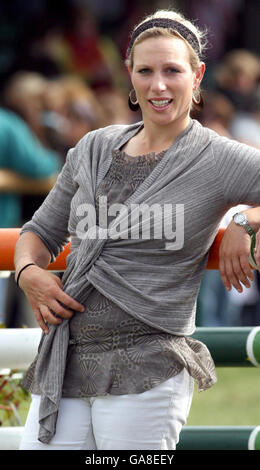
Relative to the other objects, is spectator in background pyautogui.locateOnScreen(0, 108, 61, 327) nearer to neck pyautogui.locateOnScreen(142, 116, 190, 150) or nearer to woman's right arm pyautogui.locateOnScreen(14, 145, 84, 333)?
woman's right arm pyautogui.locateOnScreen(14, 145, 84, 333)

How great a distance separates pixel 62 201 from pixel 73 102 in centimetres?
458

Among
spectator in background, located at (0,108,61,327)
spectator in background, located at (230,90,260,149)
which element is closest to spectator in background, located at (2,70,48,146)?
spectator in background, located at (0,108,61,327)

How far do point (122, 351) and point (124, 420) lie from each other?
172mm

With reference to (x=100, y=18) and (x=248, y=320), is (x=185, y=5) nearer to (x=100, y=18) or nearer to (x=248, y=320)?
(x=100, y=18)

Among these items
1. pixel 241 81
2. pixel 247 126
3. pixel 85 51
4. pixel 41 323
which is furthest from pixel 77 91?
pixel 41 323

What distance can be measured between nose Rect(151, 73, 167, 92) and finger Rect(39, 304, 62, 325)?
0.64 metres

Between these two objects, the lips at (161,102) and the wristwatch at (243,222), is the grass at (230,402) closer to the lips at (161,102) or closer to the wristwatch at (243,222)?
the wristwatch at (243,222)

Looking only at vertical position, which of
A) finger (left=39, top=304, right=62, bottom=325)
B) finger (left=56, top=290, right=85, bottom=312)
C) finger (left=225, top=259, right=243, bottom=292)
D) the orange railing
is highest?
the orange railing

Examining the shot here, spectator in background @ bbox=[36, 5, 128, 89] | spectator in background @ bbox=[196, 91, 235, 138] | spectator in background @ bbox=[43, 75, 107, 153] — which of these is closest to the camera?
spectator in background @ bbox=[43, 75, 107, 153]

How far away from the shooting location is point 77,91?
7.66m

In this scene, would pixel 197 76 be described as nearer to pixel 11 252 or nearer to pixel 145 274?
pixel 145 274

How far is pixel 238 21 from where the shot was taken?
10164mm

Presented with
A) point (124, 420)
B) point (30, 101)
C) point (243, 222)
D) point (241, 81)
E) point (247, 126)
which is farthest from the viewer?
point (241, 81)

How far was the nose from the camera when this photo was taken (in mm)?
2740
